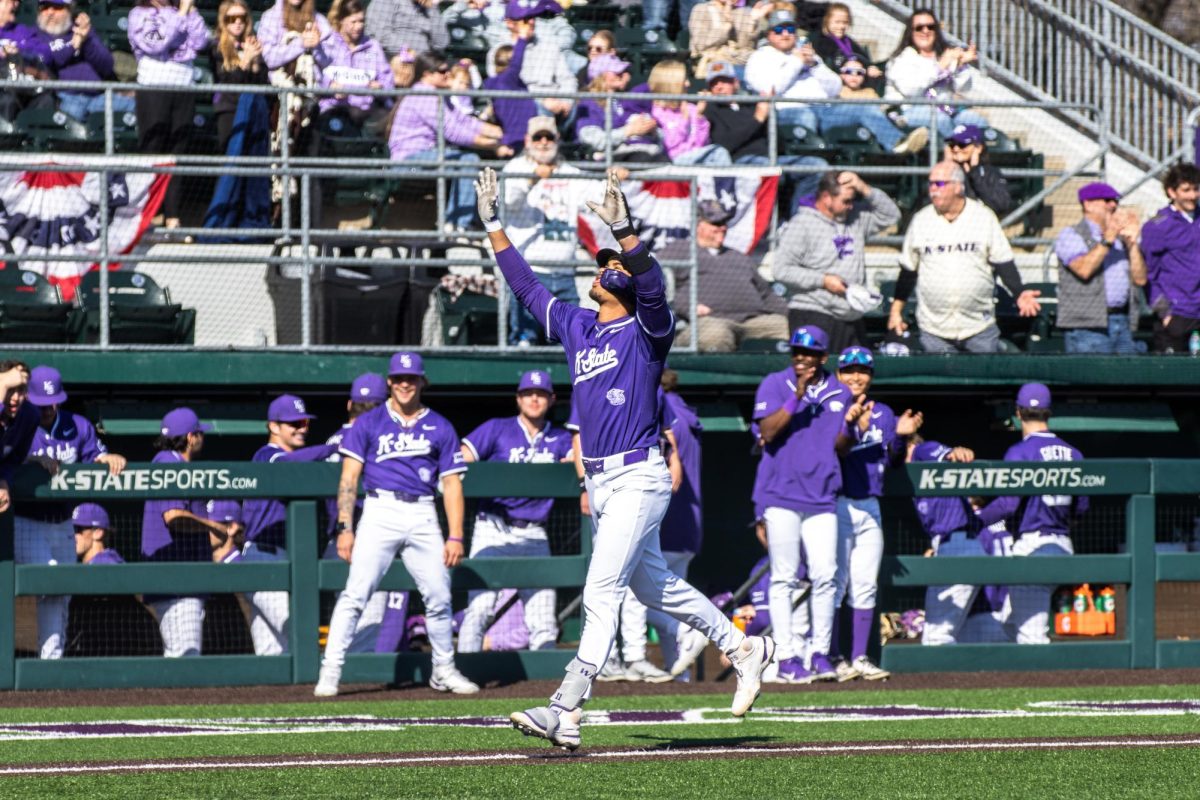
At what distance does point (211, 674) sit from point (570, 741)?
393 cm

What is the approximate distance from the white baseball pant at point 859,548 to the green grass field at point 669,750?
0.82 meters

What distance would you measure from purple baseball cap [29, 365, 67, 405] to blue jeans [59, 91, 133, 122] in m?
2.64

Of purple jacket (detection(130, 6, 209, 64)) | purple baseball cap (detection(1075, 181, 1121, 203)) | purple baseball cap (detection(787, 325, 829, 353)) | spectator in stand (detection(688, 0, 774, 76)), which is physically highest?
spectator in stand (detection(688, 0, 774, 76))

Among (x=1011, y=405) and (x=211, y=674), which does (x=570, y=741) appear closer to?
(x=211, y=674)

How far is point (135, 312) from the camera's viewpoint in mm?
11203

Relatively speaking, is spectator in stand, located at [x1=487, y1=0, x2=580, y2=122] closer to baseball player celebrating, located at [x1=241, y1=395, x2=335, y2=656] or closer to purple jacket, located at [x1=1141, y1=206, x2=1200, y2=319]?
baseball player celebrating, located at [x1=241, y1=395, x2=335, y2=656]

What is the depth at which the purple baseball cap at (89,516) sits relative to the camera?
33.6 ft

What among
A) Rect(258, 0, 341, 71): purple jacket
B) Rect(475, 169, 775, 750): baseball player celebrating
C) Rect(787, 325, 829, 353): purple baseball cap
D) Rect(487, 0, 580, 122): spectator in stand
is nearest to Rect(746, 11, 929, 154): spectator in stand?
Rect(487, 0, 580, 122): spectator in stand

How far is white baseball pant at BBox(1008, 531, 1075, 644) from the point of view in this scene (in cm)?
1088

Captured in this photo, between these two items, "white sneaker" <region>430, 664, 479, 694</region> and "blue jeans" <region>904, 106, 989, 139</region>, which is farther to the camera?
"blue jeans" <region>904, 106, 989, 139</region>

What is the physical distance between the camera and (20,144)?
11703 millimetres

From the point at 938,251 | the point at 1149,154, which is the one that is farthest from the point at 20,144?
the point at 1149,154

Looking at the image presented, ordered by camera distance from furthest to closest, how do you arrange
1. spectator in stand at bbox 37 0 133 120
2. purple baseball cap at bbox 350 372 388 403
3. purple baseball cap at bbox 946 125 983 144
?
spectator in stand at bbox 37 0 133 120, purple baseball cap at bbox 946 125 983 144, purple baseball cap at bbox 350 372 388 403

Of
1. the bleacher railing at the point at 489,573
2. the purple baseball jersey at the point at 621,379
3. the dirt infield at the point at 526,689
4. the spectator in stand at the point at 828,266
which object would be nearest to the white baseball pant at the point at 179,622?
the bleacher railing at the point at 489,573
